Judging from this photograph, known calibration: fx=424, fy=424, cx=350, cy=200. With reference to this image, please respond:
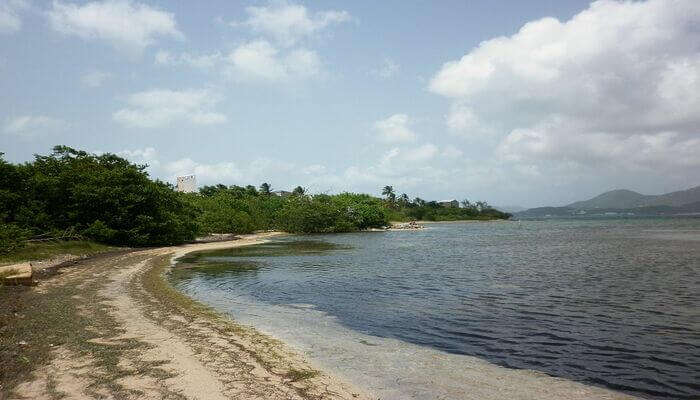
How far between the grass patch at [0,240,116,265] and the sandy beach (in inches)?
714

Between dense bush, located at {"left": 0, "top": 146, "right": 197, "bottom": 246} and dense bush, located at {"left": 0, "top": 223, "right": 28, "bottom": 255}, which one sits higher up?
dense bush, located at {"left": 0, "top": 146, "right": 197, "bottom": 246}

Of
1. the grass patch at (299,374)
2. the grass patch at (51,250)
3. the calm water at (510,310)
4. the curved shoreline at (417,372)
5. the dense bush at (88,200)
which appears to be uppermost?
the dense bush at (88,200)

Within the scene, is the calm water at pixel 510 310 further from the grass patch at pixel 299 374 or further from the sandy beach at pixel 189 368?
the grass patch at pixel 299 374

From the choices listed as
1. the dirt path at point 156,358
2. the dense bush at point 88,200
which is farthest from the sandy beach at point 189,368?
the dense bush at point 88,200

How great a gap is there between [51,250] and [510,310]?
34032mm

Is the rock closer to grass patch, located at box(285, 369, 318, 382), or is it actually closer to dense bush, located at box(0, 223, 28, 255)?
dense bush, located at box(0, 223, 28, 255)

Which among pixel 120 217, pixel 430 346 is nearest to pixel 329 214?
pixel 120 217

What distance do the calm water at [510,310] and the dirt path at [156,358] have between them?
56.0 inches

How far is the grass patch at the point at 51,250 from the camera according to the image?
1083 inches

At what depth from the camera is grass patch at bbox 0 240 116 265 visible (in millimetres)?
27516

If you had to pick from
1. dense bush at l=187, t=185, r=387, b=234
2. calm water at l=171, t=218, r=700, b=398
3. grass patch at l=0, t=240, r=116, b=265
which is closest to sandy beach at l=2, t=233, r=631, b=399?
calm water at l=171, t=218, r=700, b=398

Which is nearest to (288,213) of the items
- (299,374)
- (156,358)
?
(156,358)

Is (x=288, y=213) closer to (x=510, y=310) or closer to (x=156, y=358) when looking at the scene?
(x=510, y=310)

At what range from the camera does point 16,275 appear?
19.3 m
